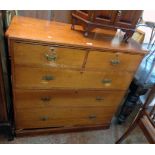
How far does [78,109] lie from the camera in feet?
5.18

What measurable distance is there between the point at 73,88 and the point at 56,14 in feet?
2.21

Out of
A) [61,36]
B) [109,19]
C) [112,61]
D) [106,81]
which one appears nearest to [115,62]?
[112,61]

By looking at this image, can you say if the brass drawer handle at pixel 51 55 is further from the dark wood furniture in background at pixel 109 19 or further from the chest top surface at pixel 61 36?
the dark wood furniture in background at pixel 109 19

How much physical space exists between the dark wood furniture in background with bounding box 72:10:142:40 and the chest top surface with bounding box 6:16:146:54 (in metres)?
0.10

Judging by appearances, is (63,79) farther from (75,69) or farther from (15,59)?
(15,59)

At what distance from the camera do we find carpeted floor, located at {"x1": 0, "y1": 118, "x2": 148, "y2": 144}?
5.31ft

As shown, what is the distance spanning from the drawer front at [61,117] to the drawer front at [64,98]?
54 mm

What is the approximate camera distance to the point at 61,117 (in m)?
1.60

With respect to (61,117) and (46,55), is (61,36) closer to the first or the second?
(46,55)

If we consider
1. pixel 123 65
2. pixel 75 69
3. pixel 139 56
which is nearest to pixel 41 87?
pixel 75 69

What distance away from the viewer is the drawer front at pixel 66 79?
123 centimetres

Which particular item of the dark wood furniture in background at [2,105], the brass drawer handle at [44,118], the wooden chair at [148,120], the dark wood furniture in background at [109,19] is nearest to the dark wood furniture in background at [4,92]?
the dark wood furniture in background at [2,105]

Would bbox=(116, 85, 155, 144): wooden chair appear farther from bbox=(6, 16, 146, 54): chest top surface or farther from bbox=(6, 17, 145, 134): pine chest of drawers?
bbox=(6, 16, 146, 54): chest top surface

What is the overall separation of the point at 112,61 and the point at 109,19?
307 millimetres
